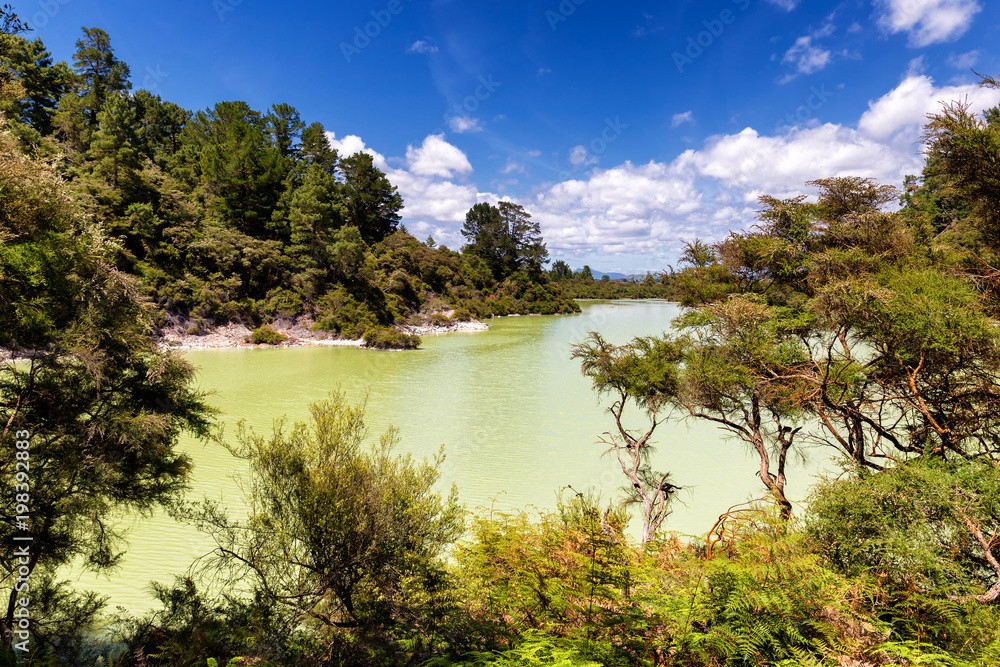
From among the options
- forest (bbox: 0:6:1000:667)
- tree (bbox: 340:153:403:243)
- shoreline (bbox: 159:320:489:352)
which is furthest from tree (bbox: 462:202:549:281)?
forest (bbox: 0:6:1000:667)

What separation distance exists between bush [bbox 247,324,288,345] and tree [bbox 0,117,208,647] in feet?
91.1

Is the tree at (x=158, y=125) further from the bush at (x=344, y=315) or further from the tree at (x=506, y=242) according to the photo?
the tree at (x=506, y=242)

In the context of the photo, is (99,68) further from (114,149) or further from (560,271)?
(560,271)

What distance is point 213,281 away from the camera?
31984mm

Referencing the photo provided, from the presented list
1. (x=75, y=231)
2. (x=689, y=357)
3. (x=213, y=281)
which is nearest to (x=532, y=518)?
(x=689, y=357)

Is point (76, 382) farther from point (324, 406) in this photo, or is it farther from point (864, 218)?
point (864, 218)

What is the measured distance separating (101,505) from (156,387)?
1.49m

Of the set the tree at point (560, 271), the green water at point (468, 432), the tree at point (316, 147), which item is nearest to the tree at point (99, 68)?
the tree at point (316, 147)

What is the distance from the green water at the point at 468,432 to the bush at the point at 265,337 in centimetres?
223

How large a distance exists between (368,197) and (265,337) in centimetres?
2526

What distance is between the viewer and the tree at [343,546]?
4.83 meters

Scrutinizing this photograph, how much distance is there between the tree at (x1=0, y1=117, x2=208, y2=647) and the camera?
4.64m

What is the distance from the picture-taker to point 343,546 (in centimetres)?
511

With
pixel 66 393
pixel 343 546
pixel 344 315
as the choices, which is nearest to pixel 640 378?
pixel 343 546
